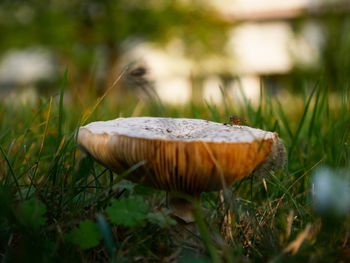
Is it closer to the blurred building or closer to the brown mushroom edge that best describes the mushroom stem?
the brown mushroom edge

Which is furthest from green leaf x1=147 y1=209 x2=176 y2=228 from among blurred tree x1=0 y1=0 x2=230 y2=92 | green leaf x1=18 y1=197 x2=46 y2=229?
blurred tree x1=0 y1=0 x2=230 y2=92

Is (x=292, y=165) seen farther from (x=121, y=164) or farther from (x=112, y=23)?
(x=112, y=23)

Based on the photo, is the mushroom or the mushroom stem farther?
the mushroom stem

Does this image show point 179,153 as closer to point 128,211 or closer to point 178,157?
point 178,157

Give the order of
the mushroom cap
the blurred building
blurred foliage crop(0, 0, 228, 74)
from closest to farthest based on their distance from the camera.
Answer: the mushroom cap → blurred foliage crop(0, 0, 228, 74) → the blurred building

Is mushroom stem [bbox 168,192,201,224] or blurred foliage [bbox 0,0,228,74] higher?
blurred foliage [bbox 0,0,228,74]

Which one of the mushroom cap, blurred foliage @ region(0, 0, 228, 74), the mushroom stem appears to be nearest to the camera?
the mushroom cap

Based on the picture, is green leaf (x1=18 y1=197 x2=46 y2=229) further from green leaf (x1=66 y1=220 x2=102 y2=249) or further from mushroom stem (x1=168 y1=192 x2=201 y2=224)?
mushroom stem (x1=168 y1=192 x2=201 y2=224)
